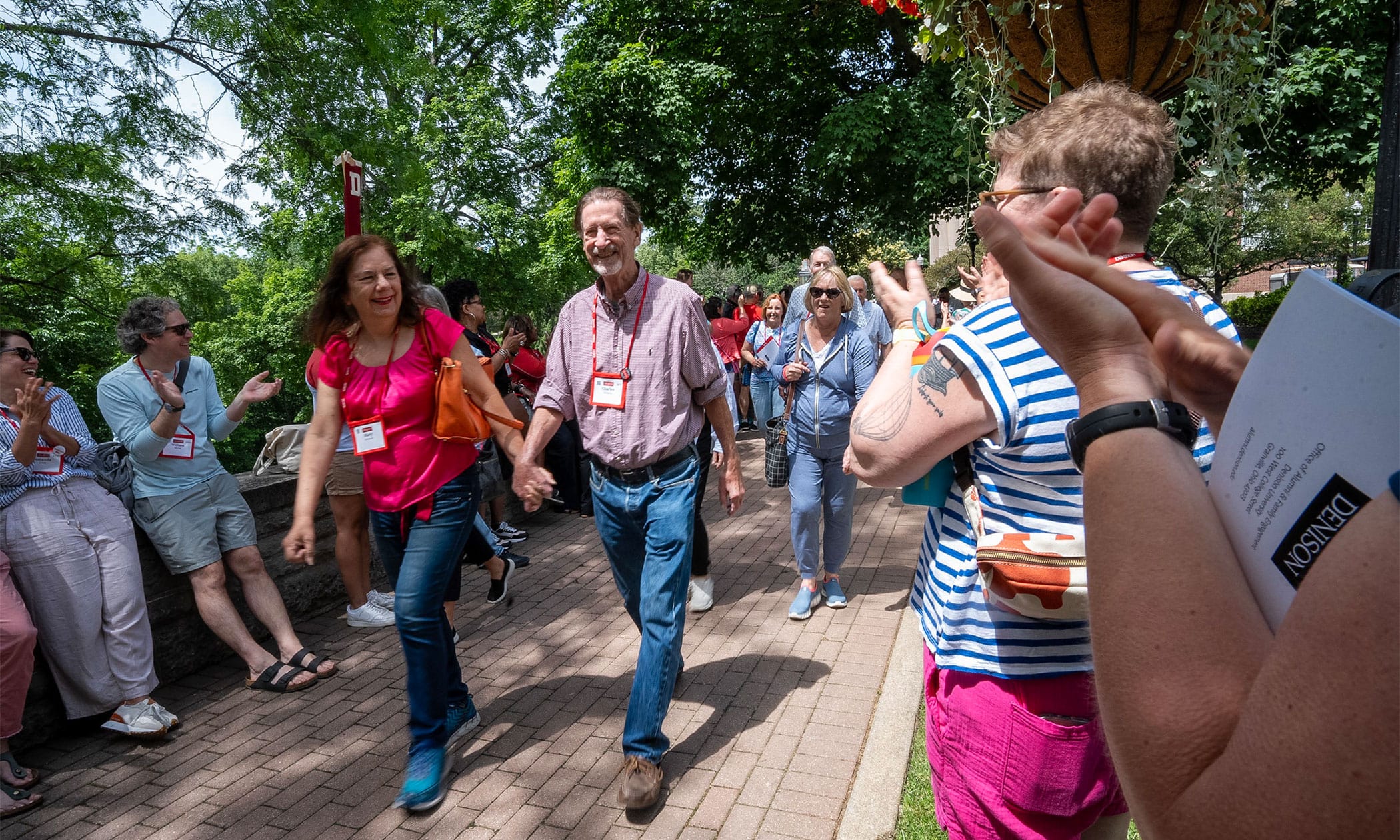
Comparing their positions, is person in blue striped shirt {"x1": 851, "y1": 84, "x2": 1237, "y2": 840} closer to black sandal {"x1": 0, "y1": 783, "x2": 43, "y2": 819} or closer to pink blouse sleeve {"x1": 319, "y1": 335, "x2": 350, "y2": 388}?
pink blouse sleeve {"x1": 319, "y1": 335, "x2": 350, "y2": 388}

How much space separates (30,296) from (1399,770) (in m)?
11.5

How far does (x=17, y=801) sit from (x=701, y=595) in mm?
3389

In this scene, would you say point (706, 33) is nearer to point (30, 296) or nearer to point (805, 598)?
point (30, 296)

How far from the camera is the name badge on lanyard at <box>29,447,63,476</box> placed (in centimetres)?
394

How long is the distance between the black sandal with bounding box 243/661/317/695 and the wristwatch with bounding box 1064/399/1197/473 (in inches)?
183

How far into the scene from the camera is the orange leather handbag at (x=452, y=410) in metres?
3.42

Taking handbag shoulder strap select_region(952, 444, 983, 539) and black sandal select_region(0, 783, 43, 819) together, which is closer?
handbag shoulder strap select_region(952, 444, 983, 539)

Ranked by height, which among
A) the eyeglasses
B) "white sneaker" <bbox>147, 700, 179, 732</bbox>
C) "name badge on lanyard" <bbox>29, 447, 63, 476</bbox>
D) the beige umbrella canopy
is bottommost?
"white sneaker" <bbox>147, 700, 179, 732</bbox>

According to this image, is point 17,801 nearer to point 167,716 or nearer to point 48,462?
point 167,716

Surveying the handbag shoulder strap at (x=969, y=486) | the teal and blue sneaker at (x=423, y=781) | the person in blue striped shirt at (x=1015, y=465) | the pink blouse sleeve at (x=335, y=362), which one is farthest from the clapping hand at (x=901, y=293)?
the teal and blue sneaker at (x=423, y=781)

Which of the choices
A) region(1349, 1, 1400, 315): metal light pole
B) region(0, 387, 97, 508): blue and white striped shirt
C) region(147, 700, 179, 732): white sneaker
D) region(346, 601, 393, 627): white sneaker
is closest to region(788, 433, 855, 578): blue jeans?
region(346, 601, 393, 627): white sneaker

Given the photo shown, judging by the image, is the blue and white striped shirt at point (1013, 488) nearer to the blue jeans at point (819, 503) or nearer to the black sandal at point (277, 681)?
the blue jeans at point (819, 503)

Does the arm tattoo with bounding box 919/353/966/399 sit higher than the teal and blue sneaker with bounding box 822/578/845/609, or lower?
higher

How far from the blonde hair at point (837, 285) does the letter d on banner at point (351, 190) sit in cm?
268
